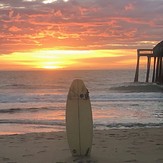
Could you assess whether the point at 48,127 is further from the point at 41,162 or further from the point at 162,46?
the point at 162,46

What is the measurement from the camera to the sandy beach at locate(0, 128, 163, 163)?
677cm

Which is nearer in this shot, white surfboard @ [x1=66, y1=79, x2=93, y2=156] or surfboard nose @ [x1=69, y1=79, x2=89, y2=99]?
white surfboard @ [x1=66, y1=79, x2=93, y2=156]

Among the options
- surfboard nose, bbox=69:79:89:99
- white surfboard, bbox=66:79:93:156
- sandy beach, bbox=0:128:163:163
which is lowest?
sandy beach, bbox=0:128:163:163

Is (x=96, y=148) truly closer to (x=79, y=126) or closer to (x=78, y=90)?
(x=79, y=126)

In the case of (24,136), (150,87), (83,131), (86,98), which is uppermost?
(86,98)

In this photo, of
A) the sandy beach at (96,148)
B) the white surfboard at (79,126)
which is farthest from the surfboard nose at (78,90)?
the sandy beach at (96,148)

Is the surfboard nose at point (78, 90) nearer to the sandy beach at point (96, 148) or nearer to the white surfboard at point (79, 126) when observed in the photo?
the white surfboard at point (79, 126)

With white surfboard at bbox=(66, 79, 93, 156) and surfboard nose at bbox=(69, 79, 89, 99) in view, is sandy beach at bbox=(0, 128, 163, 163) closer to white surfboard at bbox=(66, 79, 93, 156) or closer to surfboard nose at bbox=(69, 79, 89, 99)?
white surfboard at bbox=(66, 79, 93, 156)

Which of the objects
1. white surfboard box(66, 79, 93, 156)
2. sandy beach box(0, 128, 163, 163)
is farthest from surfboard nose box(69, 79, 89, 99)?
sandy beach box(0, 128, 163, 163)

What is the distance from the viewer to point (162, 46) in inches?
973

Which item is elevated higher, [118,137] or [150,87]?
[118,137]

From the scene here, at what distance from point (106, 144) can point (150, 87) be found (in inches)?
1044

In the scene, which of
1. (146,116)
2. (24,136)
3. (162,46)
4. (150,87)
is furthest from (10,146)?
(150,87)

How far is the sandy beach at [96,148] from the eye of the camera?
6.77 metres
